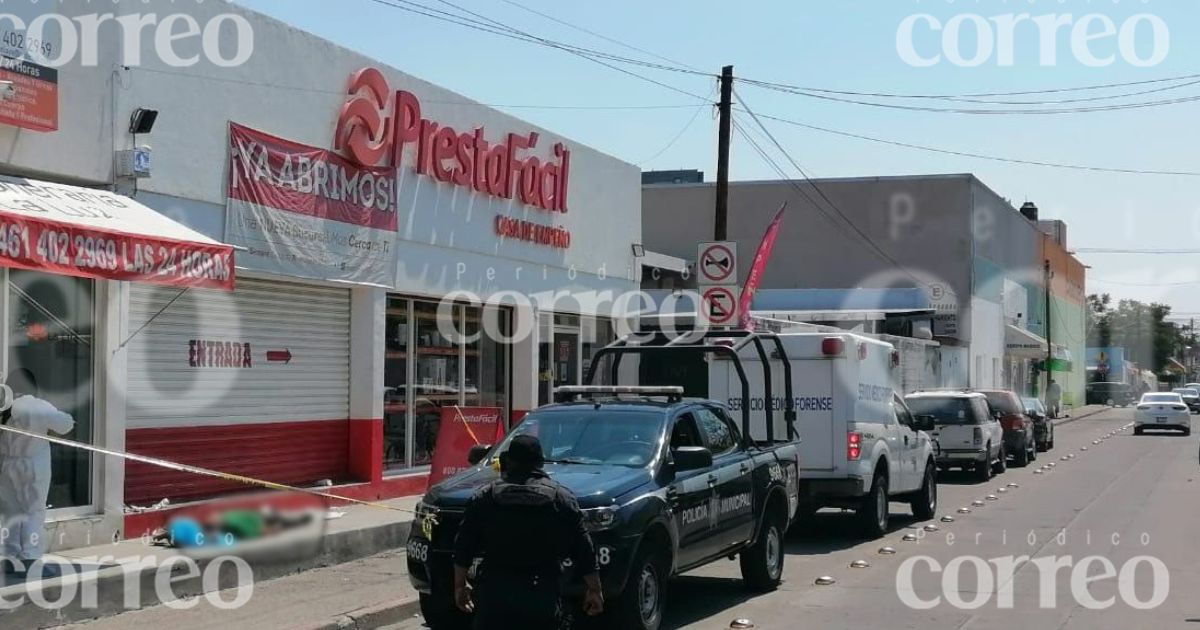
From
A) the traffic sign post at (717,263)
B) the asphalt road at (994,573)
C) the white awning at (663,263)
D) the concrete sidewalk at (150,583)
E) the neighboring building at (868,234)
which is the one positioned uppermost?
the neighboring building at (868,234)

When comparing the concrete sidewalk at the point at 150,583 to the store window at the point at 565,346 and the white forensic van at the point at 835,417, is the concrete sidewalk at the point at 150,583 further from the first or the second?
the store window at the point at 565,346

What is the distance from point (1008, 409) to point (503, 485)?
2501cm

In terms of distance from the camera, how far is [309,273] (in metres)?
14.9

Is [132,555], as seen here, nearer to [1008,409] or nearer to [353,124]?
[353,124]

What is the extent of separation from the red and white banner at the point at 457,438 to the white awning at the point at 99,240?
4006mm

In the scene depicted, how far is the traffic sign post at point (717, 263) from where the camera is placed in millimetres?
18406

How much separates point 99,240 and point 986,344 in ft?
156

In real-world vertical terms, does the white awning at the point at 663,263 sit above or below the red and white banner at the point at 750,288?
above

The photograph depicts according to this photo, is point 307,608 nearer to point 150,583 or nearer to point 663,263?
point 150,583

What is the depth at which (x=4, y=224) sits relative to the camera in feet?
30.3

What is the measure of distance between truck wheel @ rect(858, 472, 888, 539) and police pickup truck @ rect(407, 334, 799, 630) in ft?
12.2

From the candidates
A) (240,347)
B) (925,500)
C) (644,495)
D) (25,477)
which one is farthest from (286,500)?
(925,500)

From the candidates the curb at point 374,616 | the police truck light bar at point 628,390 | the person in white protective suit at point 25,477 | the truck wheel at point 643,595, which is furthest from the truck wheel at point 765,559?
the person in white protective suit at point 25,477

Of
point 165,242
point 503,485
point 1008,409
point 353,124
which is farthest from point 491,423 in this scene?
point 1008,409
